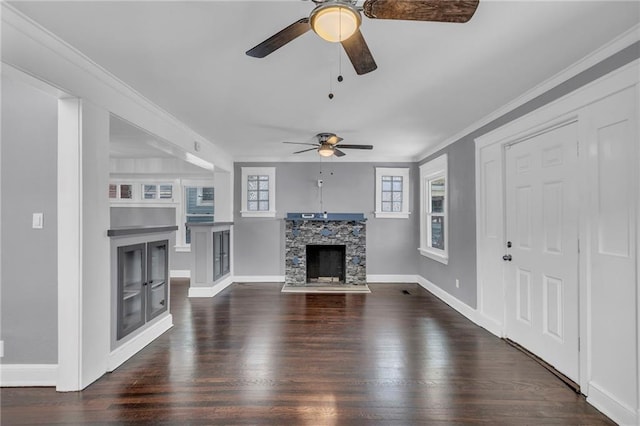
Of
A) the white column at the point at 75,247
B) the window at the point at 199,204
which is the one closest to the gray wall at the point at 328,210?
the window at the point at 199,204

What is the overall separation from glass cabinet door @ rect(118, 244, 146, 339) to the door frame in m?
3.83

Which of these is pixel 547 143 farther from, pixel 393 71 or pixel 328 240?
pixel 328 240

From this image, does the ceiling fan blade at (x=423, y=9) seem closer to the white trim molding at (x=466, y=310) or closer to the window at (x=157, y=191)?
the white trim molding at (x=466, y=310)

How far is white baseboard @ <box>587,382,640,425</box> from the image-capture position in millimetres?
1871

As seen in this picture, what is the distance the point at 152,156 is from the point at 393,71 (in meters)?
5.10

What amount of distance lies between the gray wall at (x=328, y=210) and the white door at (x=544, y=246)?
2.78 meters

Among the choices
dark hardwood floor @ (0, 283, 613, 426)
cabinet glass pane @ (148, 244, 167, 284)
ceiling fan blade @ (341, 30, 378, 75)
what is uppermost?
ceiling fan blade @ (341, 30, 378, 75)

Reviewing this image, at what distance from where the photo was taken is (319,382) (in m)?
2.40

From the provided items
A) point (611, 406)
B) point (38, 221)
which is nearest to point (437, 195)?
point (611, 406)

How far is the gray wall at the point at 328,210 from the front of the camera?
591 cm

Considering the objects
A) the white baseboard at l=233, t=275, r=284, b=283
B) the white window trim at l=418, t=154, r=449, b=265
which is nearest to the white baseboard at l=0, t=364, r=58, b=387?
the white baseboard at l=233, t=275, r=284, b=283

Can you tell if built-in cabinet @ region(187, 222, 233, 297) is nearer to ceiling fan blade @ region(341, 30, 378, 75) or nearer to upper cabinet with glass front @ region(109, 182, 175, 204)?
upper cabinet with glass front @ region(109, 182, 175, 204)

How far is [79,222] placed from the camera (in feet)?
7.47

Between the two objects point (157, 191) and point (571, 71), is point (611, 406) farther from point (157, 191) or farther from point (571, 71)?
point (157, 191)
